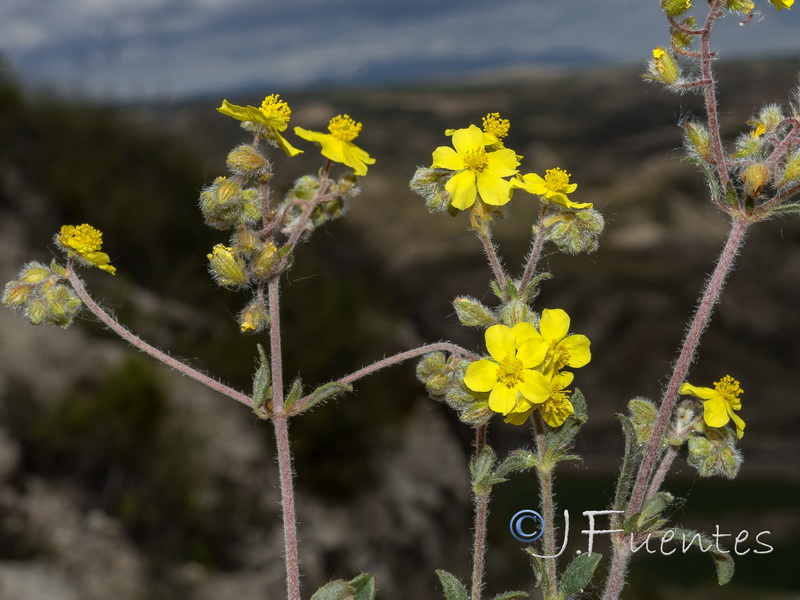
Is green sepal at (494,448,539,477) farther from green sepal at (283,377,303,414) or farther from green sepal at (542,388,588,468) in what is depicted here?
green sepal at (283,377,303,414)

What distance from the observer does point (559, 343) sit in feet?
4.78

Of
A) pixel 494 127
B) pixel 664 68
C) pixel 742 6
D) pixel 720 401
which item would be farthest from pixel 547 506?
pixel 742 6

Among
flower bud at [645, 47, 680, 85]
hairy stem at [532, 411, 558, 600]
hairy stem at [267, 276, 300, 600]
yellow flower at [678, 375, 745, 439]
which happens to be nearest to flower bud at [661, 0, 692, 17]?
flower bud at [645, 47, 680, 85]

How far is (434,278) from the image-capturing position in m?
16.5

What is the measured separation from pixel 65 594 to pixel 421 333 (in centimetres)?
630

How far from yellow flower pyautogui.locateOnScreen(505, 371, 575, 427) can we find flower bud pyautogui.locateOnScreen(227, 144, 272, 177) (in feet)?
2.35

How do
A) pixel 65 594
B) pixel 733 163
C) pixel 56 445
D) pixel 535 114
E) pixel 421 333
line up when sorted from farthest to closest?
pixel 535 114
pixel 421 333
pixel 56 445
pixel 65 594
pixel 733 163

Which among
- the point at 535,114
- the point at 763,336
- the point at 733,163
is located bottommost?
the point at 733,163

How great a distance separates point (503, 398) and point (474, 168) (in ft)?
1.62

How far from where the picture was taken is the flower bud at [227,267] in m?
1.45

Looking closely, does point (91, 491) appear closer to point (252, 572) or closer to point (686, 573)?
point (252, 572)

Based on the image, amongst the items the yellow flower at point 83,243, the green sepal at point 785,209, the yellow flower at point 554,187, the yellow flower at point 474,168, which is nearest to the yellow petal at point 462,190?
the yellow flower at point 474,168

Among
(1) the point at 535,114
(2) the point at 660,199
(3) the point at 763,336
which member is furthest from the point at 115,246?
(1) the point at 535,114

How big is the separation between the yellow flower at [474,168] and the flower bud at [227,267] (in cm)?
46
